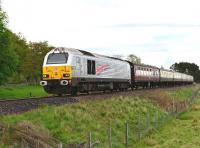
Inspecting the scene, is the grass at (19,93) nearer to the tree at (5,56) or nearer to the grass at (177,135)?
the tree at (5,56)

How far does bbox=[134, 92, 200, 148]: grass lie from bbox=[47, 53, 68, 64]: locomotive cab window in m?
8.05

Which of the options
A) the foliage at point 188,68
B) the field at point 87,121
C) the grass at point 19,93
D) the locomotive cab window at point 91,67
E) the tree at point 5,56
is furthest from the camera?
the foliage at point 188,68

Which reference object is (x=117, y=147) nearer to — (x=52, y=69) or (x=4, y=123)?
(x=4, y=123)

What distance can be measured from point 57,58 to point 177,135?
9.94 metres

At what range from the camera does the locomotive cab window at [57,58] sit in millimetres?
30870

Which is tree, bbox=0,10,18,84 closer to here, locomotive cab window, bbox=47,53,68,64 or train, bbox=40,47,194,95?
train, bbox=40,47,194,95

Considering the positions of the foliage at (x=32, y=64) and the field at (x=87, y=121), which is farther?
the foliage at (x=32, y=64)

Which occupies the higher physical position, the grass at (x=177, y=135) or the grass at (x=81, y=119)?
the grass at (x=81, y=119)

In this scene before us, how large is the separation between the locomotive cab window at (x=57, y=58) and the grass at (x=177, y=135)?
8.05m

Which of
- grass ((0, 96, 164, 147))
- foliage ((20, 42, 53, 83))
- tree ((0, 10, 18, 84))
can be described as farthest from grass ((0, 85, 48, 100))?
foliage ((20, 42, 53, 83))

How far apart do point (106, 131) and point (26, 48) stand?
289 ft

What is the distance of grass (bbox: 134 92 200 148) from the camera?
23031 millimetres

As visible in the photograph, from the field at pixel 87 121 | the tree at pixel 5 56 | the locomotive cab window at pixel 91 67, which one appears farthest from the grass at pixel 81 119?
the tree at pixel 5 56

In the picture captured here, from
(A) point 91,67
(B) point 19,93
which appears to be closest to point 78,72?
(A) point 91,67
